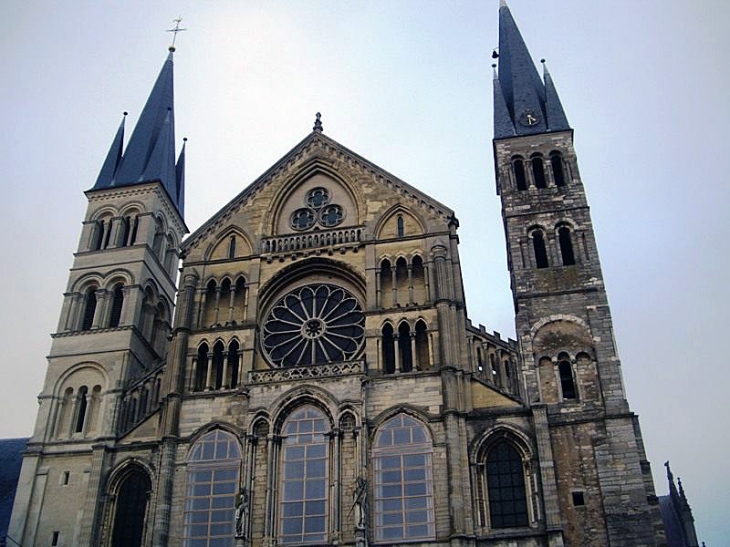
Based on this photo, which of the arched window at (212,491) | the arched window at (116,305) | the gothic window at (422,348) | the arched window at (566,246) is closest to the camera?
the arched window at (212,491)

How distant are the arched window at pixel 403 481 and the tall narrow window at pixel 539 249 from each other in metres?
7.87

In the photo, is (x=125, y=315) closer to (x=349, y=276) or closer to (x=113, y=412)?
(x=113, y=412)

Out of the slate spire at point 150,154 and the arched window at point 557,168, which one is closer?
the arched window at point 557,168

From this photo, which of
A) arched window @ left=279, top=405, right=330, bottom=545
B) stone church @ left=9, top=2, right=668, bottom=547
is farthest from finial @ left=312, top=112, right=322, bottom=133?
arched window @ left=279, top=405, right=330, bottom=545

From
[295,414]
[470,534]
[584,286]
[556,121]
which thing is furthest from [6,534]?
[556,121]

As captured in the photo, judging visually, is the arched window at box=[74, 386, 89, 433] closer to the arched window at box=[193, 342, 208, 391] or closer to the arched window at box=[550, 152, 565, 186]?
the arched window at box=[193, 342, 208, 391]

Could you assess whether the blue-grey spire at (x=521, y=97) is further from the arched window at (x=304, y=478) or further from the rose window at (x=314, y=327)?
the arched window at (x=304, y=478)

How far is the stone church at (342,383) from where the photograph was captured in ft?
81.9

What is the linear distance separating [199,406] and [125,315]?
21.6 feet

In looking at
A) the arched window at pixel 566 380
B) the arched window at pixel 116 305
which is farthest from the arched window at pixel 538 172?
the arched window at pixel 116 305

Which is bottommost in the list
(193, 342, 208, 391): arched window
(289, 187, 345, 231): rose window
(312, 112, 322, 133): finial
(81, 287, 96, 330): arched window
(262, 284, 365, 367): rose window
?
(193, 342, 208, 391): arched window

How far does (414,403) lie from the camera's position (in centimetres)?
2652

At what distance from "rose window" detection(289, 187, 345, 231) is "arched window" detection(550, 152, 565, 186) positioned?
8302mm

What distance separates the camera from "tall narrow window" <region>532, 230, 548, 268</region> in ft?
99.0
